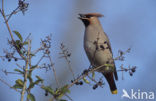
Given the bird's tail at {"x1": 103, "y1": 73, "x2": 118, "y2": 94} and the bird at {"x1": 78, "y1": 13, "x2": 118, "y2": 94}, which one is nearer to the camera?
the bird at {"x1": 78, "y1": 13, "x2": 118, "y2": 94}

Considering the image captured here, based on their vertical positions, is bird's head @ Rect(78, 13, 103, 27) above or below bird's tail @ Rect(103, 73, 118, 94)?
above

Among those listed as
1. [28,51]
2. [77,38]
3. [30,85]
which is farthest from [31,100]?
[77,38]

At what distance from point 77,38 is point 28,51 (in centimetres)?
460

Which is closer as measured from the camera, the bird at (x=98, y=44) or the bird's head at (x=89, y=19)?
the bird at (x=98, y=44)

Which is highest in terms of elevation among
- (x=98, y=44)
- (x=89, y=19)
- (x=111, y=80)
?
(x=89, y=19)

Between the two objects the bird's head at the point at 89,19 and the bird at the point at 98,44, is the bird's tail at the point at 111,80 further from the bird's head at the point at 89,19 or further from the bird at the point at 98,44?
the bird's head at the point at 89,19

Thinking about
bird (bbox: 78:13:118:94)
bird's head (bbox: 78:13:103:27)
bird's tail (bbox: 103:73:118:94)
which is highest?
bird's head (bbox: 78:13:103:27)

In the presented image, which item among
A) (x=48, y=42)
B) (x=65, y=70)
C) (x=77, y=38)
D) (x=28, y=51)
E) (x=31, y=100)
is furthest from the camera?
(x=77, y=38)

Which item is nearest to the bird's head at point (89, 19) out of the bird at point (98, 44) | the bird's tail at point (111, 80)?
the bird at point (98, 44)

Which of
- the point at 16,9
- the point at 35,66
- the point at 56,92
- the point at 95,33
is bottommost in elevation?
the point at 95,33

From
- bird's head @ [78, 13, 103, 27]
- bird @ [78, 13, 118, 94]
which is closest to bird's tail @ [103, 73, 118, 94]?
bird @ [78, 13, 118, 94]

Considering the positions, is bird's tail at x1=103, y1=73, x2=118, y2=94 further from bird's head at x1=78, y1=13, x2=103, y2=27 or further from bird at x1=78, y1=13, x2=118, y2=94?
bird's head at x1=78, y1=13, x2=103, y2=27

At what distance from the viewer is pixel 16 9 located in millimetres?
1789

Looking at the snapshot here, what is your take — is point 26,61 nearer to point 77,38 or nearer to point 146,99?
point 146,99
